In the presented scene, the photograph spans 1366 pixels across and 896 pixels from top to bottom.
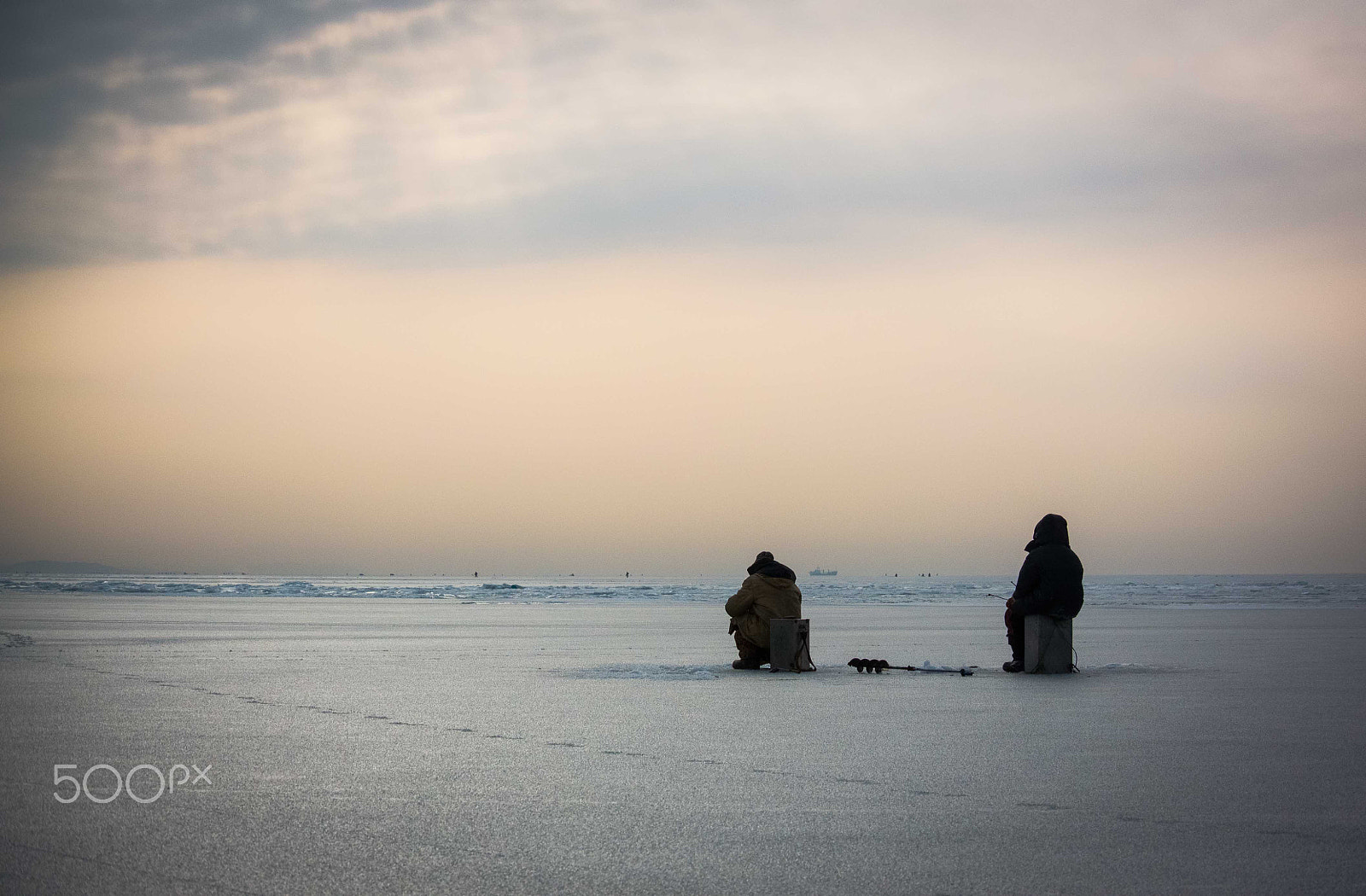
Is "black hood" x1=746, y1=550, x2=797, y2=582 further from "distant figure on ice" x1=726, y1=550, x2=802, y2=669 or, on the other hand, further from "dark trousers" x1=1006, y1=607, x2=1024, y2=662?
"dark trousers" x1=1006, y1=607, x2=1024, y2=662

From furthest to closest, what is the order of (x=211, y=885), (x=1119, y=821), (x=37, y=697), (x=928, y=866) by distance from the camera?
(x=37, y=697) < (x=1119, y=821) < (x=928, y=866) < (x=211, y=885)

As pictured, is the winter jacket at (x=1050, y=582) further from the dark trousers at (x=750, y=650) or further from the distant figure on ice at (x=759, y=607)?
the dark trousers at (x=750, y=650)

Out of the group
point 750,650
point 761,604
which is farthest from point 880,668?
point 761,604

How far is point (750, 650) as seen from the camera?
15961 mm

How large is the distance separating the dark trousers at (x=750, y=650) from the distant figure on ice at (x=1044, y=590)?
335 cm

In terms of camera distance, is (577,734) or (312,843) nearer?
(312,843)

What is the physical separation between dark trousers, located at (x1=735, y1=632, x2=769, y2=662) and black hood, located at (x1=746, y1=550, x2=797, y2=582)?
1.09 m

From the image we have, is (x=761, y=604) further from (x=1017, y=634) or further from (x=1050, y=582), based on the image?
(x=1050, y=582)

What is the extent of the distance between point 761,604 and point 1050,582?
4045 mm

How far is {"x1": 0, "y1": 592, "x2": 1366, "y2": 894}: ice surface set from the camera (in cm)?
488

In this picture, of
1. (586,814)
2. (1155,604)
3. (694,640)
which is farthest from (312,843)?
(1155,604)

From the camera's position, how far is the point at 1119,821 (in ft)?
19.4

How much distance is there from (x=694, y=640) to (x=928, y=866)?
18801 millimetres

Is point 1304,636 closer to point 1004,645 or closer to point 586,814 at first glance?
point 1004,645
